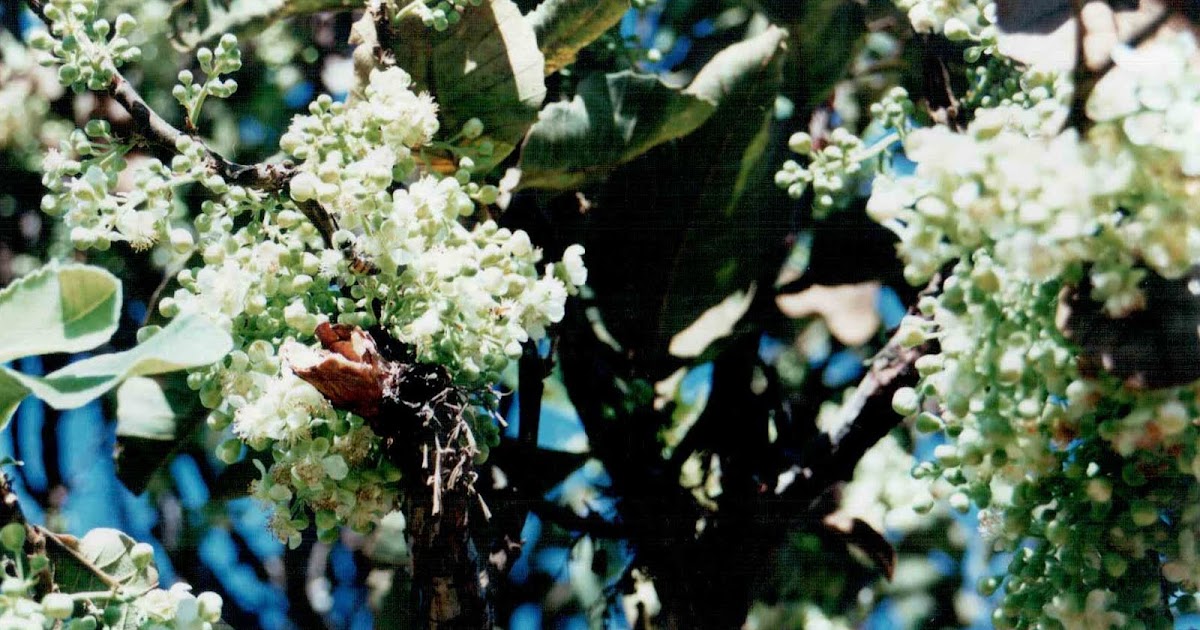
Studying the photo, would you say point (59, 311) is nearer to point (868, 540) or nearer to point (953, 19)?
point (953, 19)

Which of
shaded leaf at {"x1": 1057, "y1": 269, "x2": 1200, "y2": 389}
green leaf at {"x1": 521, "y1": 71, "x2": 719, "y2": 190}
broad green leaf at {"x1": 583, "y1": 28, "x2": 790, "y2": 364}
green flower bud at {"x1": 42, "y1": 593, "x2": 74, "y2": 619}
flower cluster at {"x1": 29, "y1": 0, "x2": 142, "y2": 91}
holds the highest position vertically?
flower cluster at {"x1": 29, "y1": 0, "x2": 142, "y2": 91}

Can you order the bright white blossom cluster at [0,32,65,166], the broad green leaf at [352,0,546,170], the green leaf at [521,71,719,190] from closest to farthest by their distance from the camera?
the broad green leaf at [352,0,546,170]
the green leaf at [521,71,719,190]
the bright white blossom cluster at [0,32,65,166]

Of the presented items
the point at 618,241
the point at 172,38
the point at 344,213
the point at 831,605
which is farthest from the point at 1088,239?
the point at 172,38

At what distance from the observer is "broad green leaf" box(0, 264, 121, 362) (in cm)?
67

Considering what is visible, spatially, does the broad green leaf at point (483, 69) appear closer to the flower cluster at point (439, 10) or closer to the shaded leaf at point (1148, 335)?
the flower cluster at point (439, 10)

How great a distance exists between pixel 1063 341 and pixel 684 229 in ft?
2.79

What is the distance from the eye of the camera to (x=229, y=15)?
1.50m

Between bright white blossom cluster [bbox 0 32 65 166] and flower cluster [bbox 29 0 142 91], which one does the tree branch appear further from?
bright white blossom cluster [bbox 0 32 65 166]

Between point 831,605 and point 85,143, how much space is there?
1122 millimetres

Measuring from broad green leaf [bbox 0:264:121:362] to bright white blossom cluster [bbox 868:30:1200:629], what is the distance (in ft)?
1.57

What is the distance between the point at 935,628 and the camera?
1581 millimetres

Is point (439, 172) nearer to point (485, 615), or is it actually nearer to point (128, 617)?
point (485, 615)

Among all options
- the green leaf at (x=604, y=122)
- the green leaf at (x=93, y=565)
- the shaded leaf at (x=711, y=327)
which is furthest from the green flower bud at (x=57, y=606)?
the shaded leaf at (x=711, y=327)

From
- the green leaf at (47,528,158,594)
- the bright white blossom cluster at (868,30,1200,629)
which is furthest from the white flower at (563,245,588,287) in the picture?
the green leaf at (47,528,158,594)
